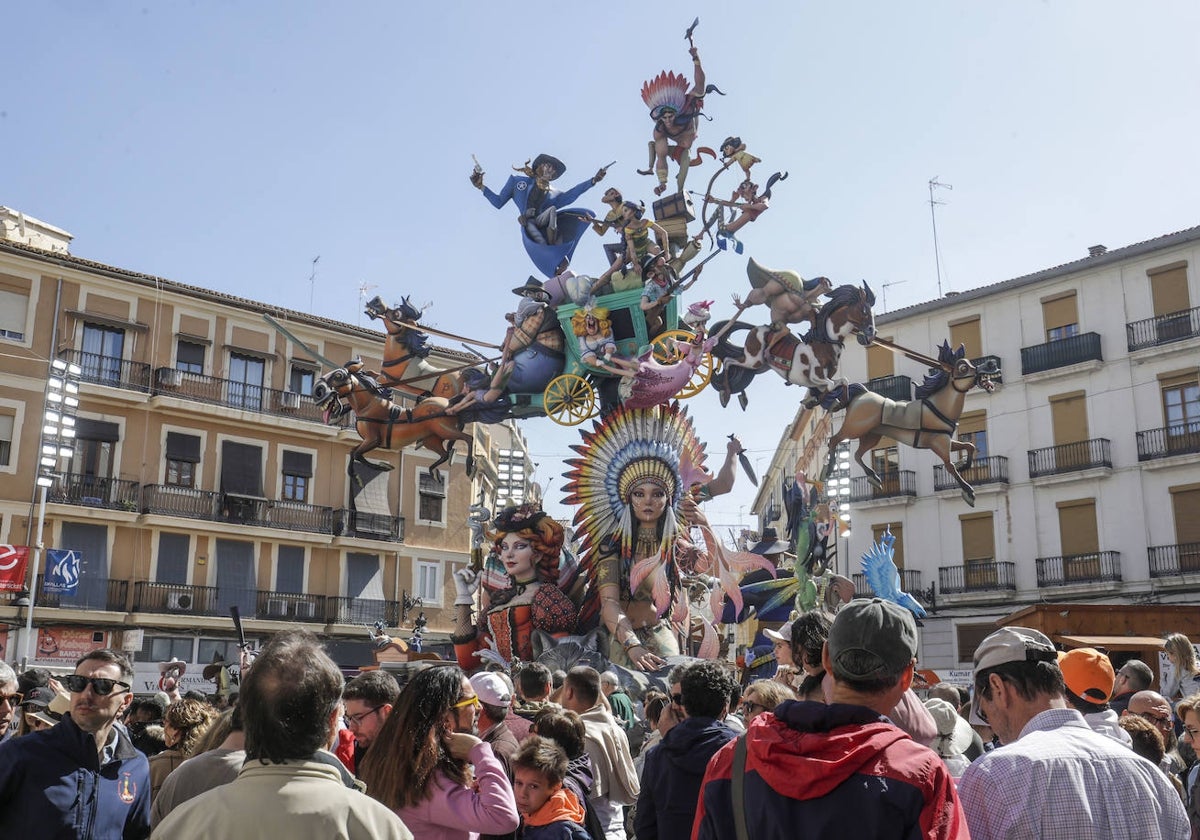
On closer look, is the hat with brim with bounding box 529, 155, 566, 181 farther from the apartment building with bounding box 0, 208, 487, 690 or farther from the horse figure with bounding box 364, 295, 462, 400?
the apartment building with bounding box 0, 208, 487, 690

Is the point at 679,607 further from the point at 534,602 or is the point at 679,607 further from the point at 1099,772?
the point at 1099,772

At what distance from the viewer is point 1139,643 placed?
68.0 feet

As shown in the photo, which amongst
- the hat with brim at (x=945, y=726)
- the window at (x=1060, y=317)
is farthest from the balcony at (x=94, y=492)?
the hat with brim at (x=945, y=726)

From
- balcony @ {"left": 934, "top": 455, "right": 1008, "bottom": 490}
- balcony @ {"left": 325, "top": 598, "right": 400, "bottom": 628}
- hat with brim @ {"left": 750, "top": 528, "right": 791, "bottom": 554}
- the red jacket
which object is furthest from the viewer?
balcony @ {"left": 325, "top": 598, "right": 400, "bottom": 628}

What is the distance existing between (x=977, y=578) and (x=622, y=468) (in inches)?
836

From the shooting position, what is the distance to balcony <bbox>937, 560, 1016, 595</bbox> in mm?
34969

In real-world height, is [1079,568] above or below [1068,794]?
above

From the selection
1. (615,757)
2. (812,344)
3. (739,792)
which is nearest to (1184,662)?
(615,757)

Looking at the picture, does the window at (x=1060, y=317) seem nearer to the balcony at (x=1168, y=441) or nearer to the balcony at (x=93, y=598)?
the balcony at (x=1168, y=441)

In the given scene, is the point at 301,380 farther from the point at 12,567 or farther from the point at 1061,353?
the point at 1061,353

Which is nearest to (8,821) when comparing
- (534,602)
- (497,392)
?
(534,602)

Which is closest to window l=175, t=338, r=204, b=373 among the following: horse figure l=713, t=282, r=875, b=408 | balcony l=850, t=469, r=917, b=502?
balcony l=850, t=469, r=917, b=502

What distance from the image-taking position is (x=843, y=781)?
318 centimetres

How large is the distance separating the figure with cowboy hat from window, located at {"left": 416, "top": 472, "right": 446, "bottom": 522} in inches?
863
